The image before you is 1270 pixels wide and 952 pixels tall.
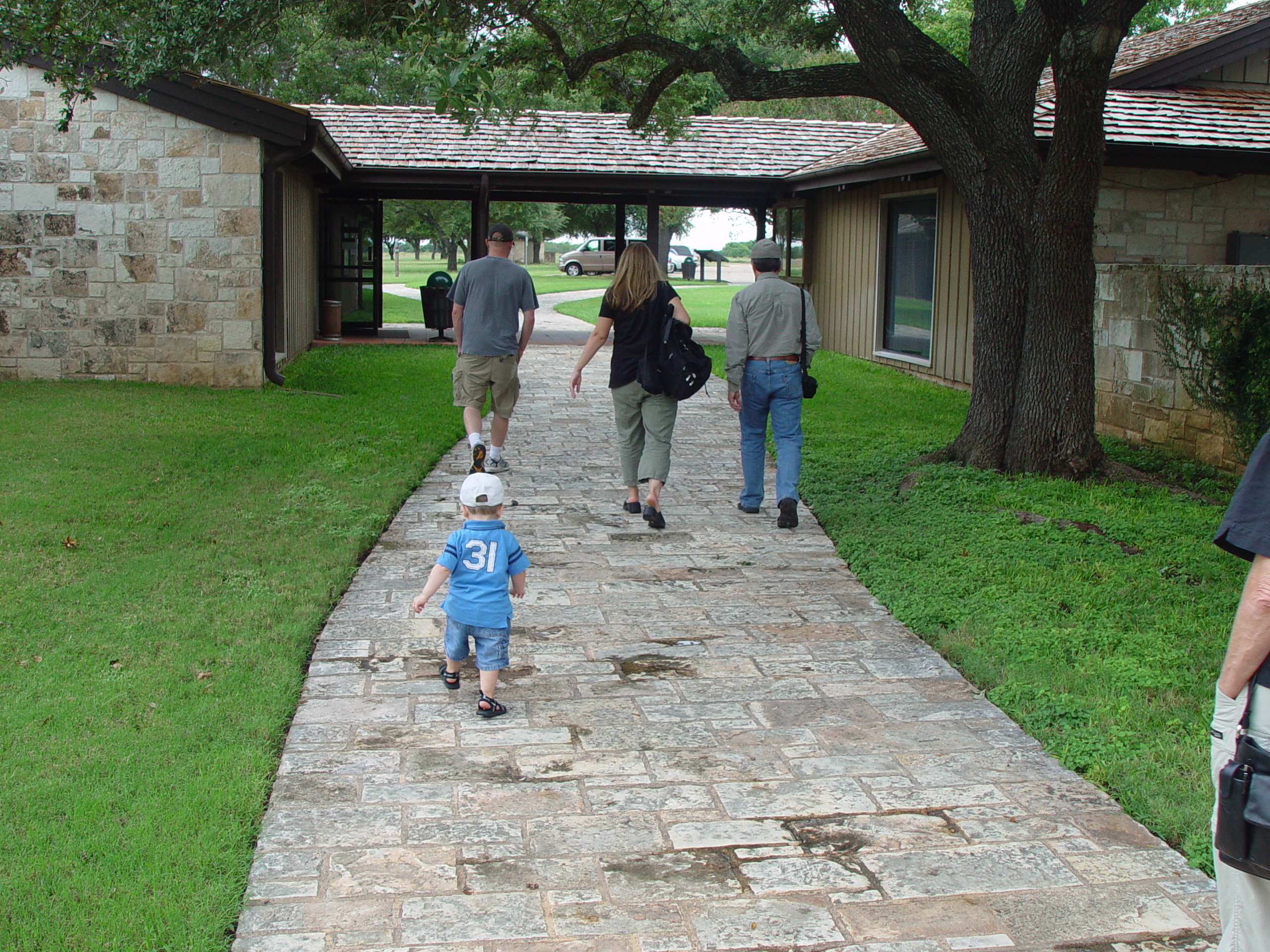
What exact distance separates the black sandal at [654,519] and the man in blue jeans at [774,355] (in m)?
0.75

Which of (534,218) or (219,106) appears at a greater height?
(534,218)

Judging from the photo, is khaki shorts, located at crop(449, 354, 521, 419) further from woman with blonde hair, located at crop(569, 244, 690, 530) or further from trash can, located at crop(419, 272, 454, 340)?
trash can, located at crop(419, 272, 454, 340)

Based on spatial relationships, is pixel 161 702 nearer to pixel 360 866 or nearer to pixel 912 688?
pixel 360 866

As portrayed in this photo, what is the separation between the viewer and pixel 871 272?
57.6 feet

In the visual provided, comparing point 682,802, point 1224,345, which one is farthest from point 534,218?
point 682,802

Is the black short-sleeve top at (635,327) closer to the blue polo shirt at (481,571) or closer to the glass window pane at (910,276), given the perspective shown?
the blue polo shirt at (481,571)

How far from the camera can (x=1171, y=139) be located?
40.2 feet

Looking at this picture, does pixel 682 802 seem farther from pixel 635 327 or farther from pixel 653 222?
pixel 653 222

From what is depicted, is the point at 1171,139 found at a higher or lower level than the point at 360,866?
higher

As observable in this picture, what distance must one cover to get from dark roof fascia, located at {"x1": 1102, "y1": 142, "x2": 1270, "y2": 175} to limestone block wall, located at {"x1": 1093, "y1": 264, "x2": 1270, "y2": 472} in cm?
217

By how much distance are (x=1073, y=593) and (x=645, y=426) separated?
9.30 ft

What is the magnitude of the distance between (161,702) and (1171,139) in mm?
11395

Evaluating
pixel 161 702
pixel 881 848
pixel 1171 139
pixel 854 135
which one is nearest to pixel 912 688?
pixel 881 848

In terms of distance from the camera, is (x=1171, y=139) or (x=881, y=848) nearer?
(x=881, y=848)
